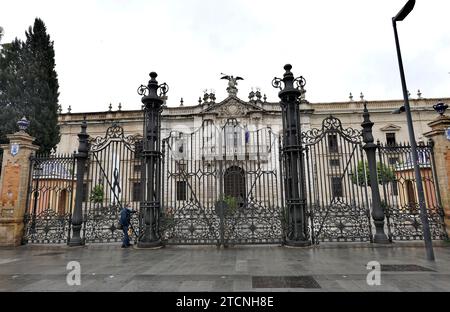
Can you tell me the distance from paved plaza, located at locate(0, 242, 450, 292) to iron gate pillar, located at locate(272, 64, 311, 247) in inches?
21.0

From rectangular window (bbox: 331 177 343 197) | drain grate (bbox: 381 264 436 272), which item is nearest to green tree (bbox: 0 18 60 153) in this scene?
rectangular window (bbox: 331 177 343 197)

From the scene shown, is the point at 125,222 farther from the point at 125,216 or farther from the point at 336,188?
the point at 336,188

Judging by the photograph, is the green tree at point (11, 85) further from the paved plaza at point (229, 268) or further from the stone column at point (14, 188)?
the paved plaza at point (229, 268)

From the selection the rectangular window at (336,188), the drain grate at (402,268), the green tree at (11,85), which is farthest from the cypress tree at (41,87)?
the drain grate at (402,268)

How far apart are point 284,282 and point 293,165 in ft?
13.1

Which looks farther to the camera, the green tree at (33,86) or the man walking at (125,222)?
the green tree at (33,86)

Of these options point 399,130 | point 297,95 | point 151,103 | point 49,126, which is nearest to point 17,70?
point 49,126

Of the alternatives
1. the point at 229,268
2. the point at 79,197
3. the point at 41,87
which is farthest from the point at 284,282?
the point at 41,87

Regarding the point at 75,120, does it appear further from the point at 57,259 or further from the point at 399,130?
the point at 399,130

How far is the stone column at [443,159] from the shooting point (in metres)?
8.00

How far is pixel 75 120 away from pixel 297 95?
25628 mm

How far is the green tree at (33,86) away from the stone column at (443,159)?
62.4 ft

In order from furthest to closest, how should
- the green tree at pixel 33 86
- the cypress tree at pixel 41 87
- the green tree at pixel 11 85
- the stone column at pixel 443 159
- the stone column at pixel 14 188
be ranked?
the cypress tree at pixel 41 87 < the green tree at pixel 33 86 < the green tree at pixel 11 85 < the stone column at pixel 14 188 < the stone column at pixel 443 159

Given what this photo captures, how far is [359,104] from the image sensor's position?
26656 millimetres
